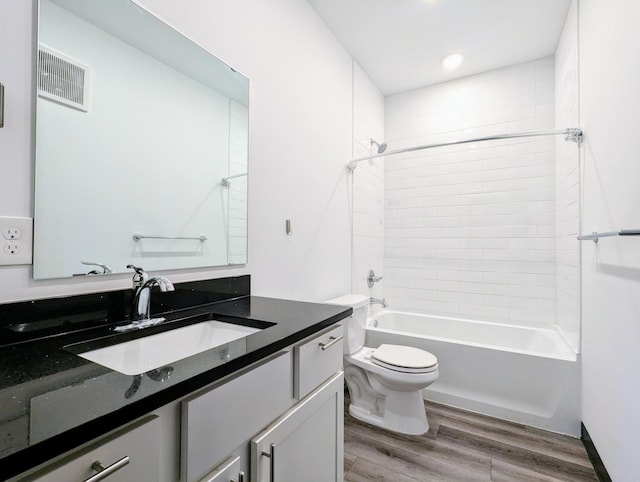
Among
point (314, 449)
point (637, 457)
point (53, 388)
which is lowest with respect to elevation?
point (637, 457)

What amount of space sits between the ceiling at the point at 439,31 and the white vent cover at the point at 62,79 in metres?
1.67

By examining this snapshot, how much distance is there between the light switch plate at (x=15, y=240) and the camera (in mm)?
833

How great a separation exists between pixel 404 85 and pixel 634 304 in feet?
8.78

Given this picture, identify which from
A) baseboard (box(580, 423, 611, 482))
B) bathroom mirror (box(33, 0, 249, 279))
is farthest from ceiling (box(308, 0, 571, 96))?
→ baseboard (box(580, 423, 611, 482))

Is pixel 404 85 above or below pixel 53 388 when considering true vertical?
above

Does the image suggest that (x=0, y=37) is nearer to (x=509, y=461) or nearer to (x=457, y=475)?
(x=457, y=475)

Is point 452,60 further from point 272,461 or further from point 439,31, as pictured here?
point 272,461

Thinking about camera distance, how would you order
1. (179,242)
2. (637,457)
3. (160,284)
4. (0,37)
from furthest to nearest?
(179,242) → (637,457) → (160,284) → (0,37)

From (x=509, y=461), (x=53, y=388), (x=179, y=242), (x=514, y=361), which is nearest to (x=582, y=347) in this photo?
(x=514, y=361)

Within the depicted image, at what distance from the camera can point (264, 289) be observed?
1720mm

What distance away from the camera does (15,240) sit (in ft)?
2.81

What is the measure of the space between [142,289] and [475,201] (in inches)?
110

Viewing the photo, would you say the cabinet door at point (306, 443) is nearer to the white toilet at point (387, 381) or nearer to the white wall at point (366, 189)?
the white toilet at point (387, 381)

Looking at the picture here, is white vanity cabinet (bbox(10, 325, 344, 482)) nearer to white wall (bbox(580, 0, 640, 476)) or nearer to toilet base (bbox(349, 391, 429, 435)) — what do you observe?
toilet base (bbox(349, 391, 429, 435))
